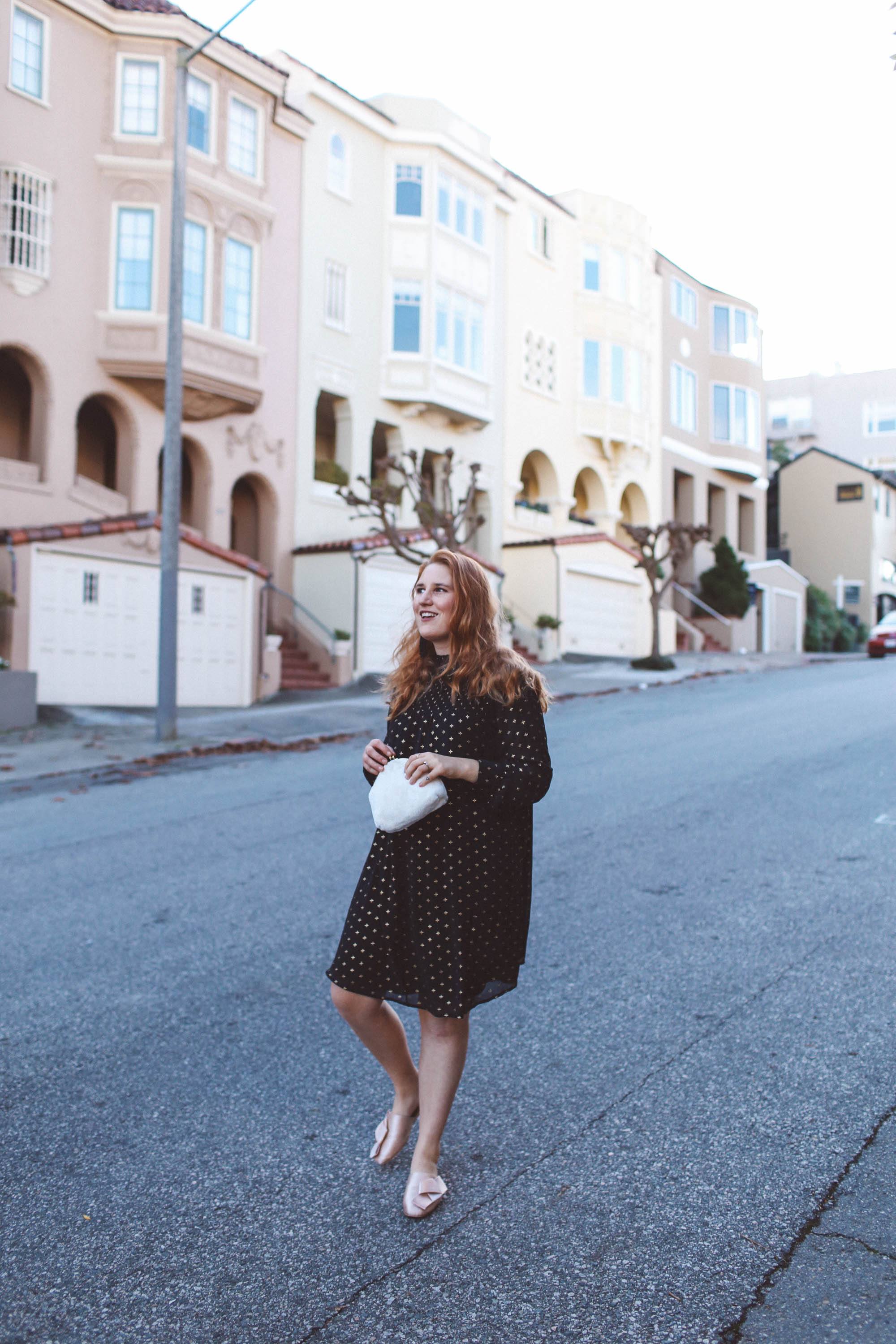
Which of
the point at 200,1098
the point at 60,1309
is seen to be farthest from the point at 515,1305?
the point at 200,1098

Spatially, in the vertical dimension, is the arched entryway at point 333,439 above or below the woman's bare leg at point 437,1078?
above

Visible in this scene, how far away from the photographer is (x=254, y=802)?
9.66 meters

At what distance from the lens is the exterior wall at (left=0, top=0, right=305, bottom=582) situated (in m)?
19.0

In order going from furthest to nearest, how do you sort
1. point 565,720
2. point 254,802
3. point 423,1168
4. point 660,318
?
point 660,318, point 565,720, point 254,802, point 423,1168

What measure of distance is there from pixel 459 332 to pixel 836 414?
40772 mm

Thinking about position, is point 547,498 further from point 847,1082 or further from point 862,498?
point 847,1082

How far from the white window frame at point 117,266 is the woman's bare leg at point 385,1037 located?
61.9 feet

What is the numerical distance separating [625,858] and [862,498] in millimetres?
44663

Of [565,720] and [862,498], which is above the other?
[862,498]

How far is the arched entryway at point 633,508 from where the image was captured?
117 feet

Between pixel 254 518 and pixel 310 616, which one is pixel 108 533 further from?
pixel 254 518

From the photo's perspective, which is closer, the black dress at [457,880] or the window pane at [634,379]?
the black dress at [457,880]

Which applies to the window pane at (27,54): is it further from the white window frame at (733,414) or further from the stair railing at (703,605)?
the white window frame at (733,414)

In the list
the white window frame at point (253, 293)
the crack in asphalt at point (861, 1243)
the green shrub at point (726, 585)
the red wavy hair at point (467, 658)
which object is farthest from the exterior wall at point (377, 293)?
the crack in asphalt at point (861, 1243)
